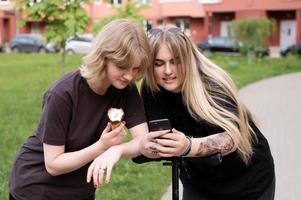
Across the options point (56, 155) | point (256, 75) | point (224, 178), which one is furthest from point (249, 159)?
point (256, 75)

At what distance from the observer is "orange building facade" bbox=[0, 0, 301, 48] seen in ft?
124

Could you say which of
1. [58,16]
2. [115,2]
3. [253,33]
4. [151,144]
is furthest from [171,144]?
[253,33]

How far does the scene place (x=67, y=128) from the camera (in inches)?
90.5

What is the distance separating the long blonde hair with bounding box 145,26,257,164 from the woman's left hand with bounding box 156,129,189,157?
0.31m

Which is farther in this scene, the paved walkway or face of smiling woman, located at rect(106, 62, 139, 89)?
the paved walkway

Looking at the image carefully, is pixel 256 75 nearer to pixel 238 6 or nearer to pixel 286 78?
pixel 286 78

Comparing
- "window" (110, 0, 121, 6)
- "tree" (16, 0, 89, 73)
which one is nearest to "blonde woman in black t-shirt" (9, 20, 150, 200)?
"tree" (16, 0, 89, 73)

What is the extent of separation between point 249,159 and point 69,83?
945 millimetres

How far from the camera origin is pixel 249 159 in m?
2.64

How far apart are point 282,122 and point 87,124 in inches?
316

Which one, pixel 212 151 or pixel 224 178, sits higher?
pixel 212 151

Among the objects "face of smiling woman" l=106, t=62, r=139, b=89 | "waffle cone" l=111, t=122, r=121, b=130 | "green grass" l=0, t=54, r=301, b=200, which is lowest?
"green grass" l=0, t=54, r=301, b=200

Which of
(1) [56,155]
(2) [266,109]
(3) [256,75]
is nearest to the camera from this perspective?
(1) [56,155]

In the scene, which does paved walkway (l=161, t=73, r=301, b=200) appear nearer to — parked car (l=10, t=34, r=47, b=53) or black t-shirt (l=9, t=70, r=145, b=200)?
black t-shirt (l=9, t=70, r=145, b=200)
